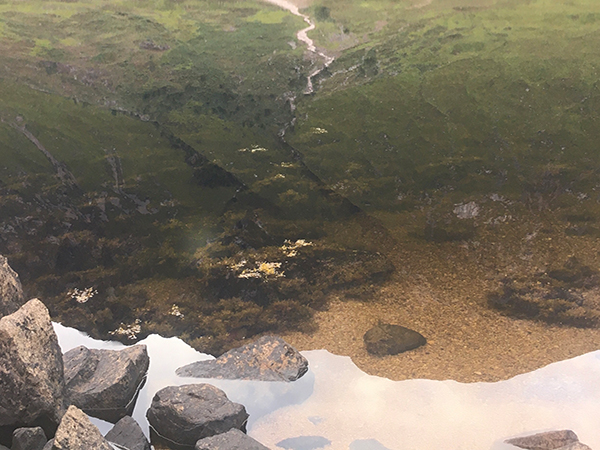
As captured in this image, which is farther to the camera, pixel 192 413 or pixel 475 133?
pixel 475 133

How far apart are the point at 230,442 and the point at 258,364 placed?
144 centimetres

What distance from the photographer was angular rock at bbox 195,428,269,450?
541 cm

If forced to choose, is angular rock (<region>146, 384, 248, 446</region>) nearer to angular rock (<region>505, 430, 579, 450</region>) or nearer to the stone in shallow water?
the stone in shallow water

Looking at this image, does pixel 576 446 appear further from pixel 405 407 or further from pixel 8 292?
pixel 8 292

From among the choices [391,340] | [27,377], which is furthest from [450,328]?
[27,377]

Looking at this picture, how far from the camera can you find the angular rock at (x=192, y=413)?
19.1 feet

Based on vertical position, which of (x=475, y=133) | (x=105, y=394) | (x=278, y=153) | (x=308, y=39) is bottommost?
(x=105, y=394)

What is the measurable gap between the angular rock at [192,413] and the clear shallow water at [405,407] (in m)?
0.27

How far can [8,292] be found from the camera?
6.19 m

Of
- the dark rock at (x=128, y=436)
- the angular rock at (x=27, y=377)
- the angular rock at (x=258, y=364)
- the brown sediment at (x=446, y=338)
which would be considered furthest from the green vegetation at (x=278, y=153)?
the angular rock at (x=27, y=377)

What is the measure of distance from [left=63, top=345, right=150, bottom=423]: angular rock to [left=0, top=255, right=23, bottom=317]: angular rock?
1.04 m

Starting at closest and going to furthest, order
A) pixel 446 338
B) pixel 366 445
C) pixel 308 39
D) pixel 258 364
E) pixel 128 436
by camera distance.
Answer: pixel 366 445 → pixel 128 436 → pixel 258 364 → pixel 446 338 → pixel 308 39

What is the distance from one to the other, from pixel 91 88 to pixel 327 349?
924 cm

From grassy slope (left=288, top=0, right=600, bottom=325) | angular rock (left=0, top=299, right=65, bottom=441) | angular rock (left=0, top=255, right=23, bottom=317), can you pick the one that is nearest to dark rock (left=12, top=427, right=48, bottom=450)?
angular rock (left=0, top=299, right=65, bottom=441)
